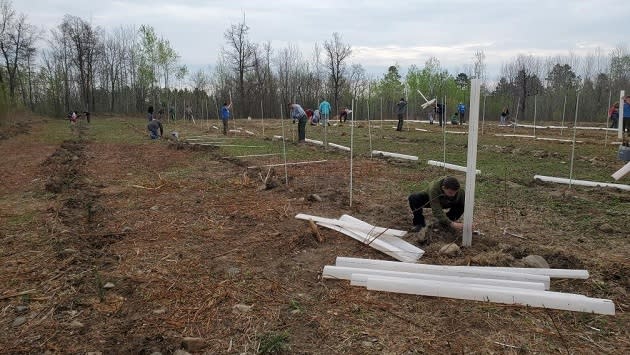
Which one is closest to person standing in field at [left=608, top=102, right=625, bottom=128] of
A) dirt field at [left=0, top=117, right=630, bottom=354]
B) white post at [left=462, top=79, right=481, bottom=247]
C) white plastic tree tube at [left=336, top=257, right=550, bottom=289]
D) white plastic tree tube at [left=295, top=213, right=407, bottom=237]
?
dirt field at [left=0, top=117, right=630, bottom=354]

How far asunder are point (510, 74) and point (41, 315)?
177 feet

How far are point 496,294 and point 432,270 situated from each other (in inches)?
23.4

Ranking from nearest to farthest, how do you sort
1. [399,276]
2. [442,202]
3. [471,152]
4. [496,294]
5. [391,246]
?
[496,294], [399,276], [471,152], [391,246], [442,202]

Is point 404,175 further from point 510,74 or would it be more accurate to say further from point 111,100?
point 111,100

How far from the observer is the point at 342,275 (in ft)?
13.2

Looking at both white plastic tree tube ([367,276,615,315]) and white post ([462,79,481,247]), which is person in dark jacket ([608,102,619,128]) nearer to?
white post ([462,79,481,247])

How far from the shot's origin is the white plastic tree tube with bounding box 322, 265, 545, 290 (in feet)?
12.1

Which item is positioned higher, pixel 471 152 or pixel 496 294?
pixel 471 152

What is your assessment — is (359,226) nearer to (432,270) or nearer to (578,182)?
(432,270)

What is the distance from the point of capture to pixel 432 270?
3932 mm

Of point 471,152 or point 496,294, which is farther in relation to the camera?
point 471,152

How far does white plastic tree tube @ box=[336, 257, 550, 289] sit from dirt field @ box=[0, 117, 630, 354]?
0.83 feet

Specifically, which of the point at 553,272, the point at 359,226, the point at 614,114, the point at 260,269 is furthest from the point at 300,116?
the point at 614,114

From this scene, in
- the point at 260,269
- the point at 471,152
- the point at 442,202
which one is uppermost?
the point at 471,152
